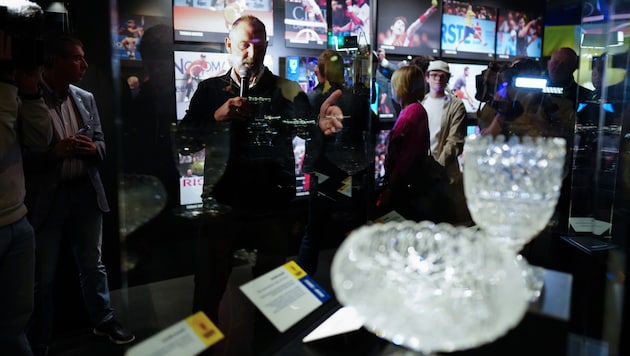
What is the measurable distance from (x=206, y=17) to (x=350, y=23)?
743mm

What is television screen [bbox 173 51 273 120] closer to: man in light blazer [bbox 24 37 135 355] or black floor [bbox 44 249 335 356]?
black floor [bbox 44 249 335 356]

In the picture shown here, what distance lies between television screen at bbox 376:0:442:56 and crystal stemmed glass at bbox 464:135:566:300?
1255 millimetres

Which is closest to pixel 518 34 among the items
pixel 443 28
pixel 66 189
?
pixel 443 28

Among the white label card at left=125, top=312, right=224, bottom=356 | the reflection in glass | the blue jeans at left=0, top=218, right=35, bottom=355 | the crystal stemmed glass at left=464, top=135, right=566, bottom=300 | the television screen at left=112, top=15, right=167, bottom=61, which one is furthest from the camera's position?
the reflection in glass

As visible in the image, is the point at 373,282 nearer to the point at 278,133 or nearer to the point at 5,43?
the point at 278,133

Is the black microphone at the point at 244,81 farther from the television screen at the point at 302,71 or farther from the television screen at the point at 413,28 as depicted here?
the television screen at the point at 413,28

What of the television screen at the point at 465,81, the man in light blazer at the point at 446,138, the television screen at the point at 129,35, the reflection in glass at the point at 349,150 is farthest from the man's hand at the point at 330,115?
the television screen at the point at 129,35

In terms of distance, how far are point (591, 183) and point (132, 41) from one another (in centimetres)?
211

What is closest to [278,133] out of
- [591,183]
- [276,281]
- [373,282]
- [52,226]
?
[276,281]

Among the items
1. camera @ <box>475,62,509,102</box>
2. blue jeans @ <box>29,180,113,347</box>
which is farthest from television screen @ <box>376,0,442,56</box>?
blue jeans @ <box>29,180,113,347</box>

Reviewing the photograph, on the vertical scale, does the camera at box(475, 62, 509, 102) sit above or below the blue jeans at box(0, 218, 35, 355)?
above

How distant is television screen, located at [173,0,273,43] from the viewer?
147cm

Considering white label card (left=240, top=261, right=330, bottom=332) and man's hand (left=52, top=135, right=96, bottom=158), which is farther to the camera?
man's hand (left=52, top=135, right=96, bottom=158)

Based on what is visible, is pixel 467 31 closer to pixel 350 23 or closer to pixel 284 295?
pixel 350 23
